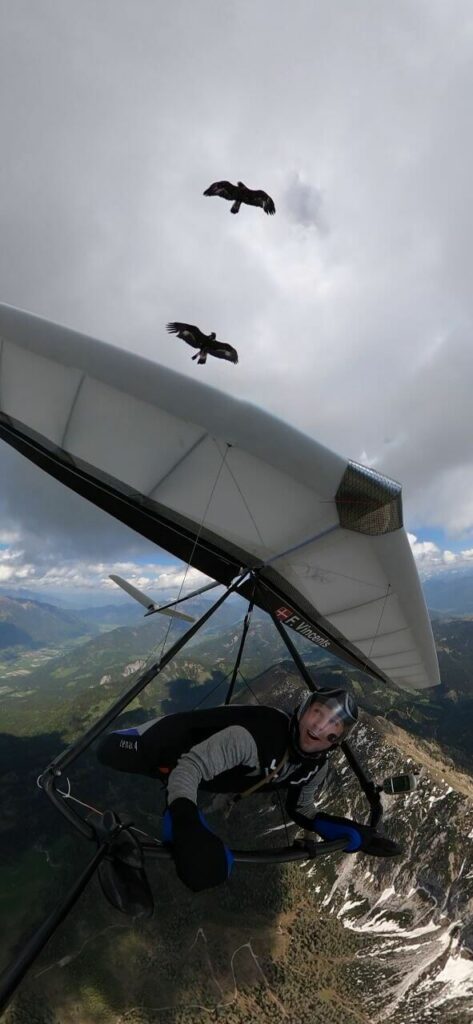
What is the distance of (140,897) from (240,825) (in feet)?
374

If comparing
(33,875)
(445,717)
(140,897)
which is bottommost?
(33,875)

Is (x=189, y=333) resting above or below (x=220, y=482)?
above

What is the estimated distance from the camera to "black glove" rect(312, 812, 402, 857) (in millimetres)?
4547

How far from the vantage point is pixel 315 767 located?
4.52m

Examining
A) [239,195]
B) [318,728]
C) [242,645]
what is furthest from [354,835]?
[239,195]

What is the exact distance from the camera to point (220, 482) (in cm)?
541

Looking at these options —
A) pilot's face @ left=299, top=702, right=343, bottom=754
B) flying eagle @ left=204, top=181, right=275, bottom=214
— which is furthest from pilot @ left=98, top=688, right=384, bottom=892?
flying eagle @ left=204, top=181, right=275, bottom=214

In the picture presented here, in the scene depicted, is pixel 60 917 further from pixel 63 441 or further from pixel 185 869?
pixel 63 441

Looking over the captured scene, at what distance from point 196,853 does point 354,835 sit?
8.73ft

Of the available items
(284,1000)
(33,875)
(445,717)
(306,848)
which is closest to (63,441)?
(306,848)

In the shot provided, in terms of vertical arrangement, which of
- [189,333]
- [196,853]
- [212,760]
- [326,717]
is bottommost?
[196,853]

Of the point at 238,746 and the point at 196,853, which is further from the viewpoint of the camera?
the point at 238,746

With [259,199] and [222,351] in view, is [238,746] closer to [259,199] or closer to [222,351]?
[222,351]

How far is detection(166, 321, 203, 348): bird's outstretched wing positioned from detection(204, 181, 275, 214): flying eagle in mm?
4505
